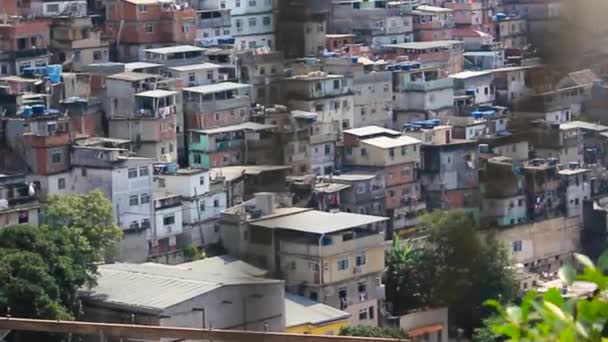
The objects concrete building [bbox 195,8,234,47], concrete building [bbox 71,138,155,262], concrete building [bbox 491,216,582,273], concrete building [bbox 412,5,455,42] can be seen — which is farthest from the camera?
concrete building [bbox 412,5,455,42]

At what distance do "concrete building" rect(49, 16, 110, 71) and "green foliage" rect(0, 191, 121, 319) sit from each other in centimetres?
210

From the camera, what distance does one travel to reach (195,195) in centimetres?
598

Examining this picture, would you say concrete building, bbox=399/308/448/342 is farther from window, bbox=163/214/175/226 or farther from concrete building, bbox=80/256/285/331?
window, bbox=163/214/175/226

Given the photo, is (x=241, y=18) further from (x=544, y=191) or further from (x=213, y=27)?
(x=544, y=191)

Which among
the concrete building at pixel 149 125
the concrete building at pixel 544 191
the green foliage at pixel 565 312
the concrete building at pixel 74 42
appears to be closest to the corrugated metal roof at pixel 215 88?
the concrete building at pixel 149 125

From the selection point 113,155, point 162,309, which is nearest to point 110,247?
point 113,155

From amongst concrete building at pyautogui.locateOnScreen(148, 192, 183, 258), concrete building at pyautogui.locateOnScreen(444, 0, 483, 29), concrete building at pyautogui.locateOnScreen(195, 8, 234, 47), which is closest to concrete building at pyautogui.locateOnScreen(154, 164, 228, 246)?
concrete building at pyautogui.locateOnScreen(148, 192, 183, 258)

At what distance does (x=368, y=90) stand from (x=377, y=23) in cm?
123

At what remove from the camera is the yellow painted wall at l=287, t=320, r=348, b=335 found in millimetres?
4652

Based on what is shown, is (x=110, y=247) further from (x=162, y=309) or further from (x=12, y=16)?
(x=12, y=16)

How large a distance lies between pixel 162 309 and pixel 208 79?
108 inches

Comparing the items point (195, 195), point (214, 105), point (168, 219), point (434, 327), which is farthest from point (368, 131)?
point (434, 327)

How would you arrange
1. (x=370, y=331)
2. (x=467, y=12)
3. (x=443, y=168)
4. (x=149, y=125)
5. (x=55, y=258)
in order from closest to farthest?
(x=370, y=331) < (x=55, y=258) < (x=149, y=125) < (x=443, y=168) < (x=467, y=12)

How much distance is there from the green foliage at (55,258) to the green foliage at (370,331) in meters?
0.77
